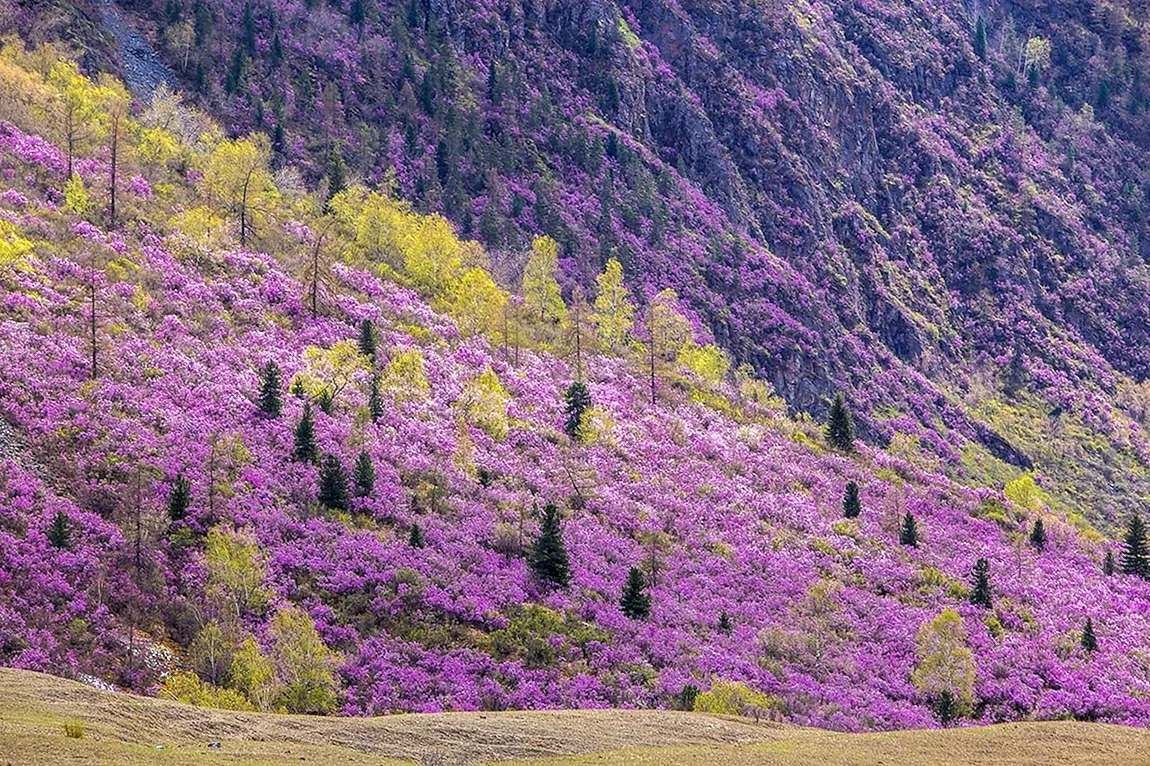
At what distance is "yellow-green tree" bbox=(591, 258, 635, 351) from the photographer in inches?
5266

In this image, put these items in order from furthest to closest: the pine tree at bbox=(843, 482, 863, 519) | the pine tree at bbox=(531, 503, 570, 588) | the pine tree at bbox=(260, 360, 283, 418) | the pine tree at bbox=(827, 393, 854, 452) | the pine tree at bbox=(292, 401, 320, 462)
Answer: the pine tree at bbox=(827, 393, 854, 452), the pine tree at bbox=(843, 482, 863, 519), the pine tree at bbox=(260, 360, 283, 418), the pine tree at bbox=(292, 401, 320, 462), the pine tree at bbox=(531, 503, 570, 588)

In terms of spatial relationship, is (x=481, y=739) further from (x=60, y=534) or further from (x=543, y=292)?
(x=543, y=292)

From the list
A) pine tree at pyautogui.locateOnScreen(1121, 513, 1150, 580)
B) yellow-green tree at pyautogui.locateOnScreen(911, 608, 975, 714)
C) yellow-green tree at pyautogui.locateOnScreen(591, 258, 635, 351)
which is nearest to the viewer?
yellow-green tree at pyautogui.locateOnScreen(911, 608, 975, 714)

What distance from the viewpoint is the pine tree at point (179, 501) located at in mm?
72188

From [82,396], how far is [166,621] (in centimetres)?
2049

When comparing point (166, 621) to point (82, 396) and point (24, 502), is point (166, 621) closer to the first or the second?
point (24, 502)

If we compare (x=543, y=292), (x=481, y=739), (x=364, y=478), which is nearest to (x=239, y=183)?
(x=543, y=292)

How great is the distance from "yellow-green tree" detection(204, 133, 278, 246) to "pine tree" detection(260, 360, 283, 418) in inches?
1210

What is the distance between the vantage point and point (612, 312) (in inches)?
5522

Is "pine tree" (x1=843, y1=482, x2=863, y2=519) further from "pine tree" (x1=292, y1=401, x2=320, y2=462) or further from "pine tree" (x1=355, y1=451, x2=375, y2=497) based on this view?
"pine tree" (x1=292, y1=401, x2=320, y2=462)

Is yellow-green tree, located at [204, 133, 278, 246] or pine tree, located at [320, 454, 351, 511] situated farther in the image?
yellow-green tree, located at [204, 133, 278, 246]

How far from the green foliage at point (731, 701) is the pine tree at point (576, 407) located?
123ft

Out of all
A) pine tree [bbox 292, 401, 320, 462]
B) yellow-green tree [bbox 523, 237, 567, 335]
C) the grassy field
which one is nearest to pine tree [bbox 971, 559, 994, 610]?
the grassy field

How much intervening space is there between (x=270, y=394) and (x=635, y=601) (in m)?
27.9
